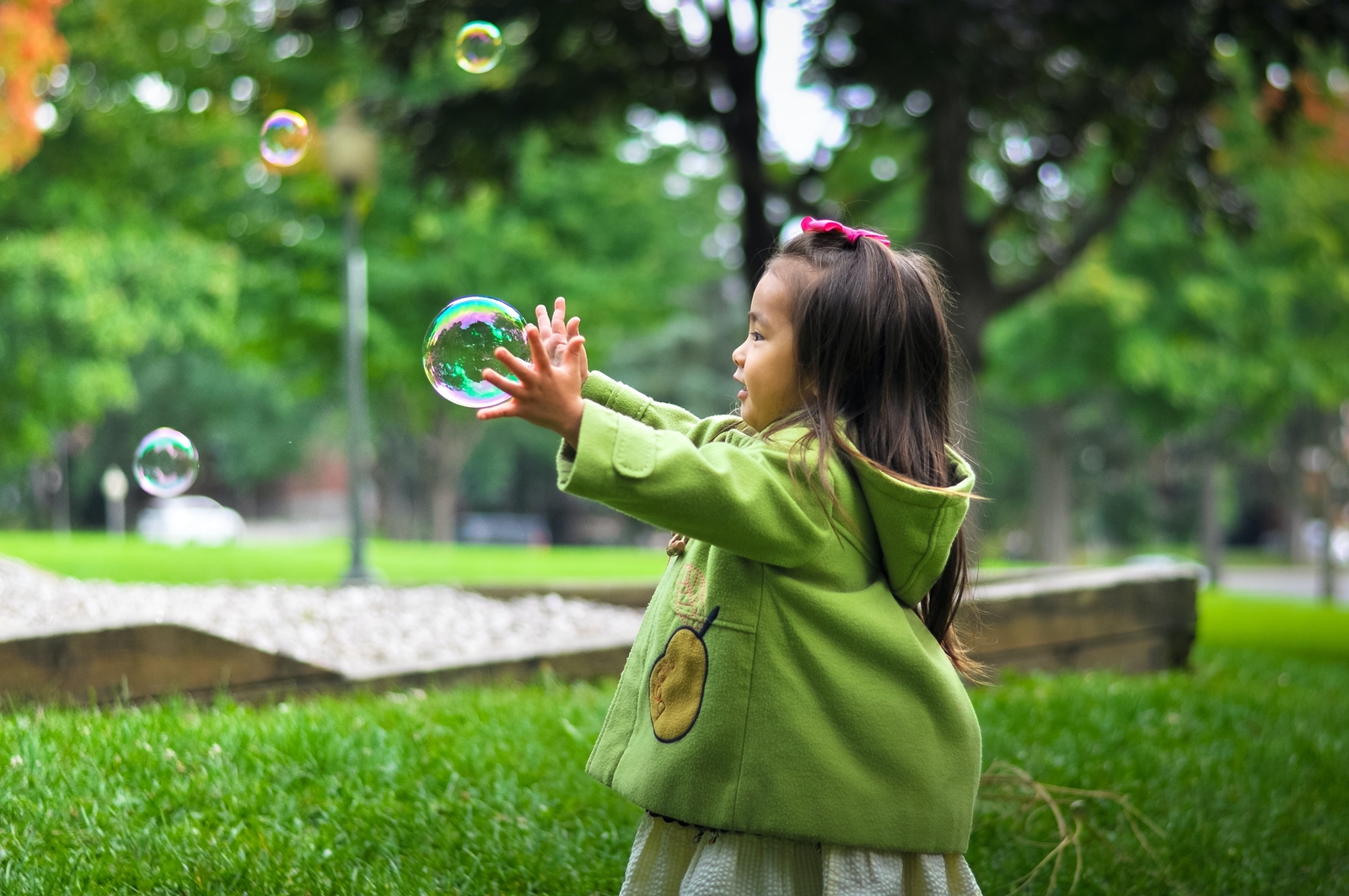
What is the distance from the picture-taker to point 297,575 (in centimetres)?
1104

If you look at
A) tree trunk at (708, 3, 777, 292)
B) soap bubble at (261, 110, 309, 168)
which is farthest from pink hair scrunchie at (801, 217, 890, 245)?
tree trunk at (708, 3, 777, 292)

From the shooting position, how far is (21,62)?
909cm

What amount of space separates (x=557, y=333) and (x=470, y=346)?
0.30 m

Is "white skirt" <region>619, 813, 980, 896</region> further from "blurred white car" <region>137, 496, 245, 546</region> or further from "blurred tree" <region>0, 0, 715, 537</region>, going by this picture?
"blurred white car" <region>137, 496, 245, 546</region>

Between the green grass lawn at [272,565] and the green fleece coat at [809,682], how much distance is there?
7.04m

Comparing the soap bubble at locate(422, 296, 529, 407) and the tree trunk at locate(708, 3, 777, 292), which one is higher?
the tree trunk at locate(708, 3, 777, 292)

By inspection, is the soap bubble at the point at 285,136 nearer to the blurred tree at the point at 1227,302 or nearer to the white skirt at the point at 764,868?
the white skirt at the point at 764,868

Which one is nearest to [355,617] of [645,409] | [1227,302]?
[645,409]

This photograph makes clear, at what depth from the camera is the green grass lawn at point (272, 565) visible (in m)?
10.3

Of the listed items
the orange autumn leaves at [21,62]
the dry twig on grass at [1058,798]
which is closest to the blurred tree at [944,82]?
the orange autumn leaves at [21,62]

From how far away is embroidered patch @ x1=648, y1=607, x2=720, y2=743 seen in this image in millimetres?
2004

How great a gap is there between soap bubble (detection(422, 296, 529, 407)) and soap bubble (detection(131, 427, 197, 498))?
2323 mm

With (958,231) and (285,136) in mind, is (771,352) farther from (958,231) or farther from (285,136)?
(958,231)

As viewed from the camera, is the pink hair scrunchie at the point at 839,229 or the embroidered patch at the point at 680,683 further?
the pink hair scrunchie at the point at 839,229
